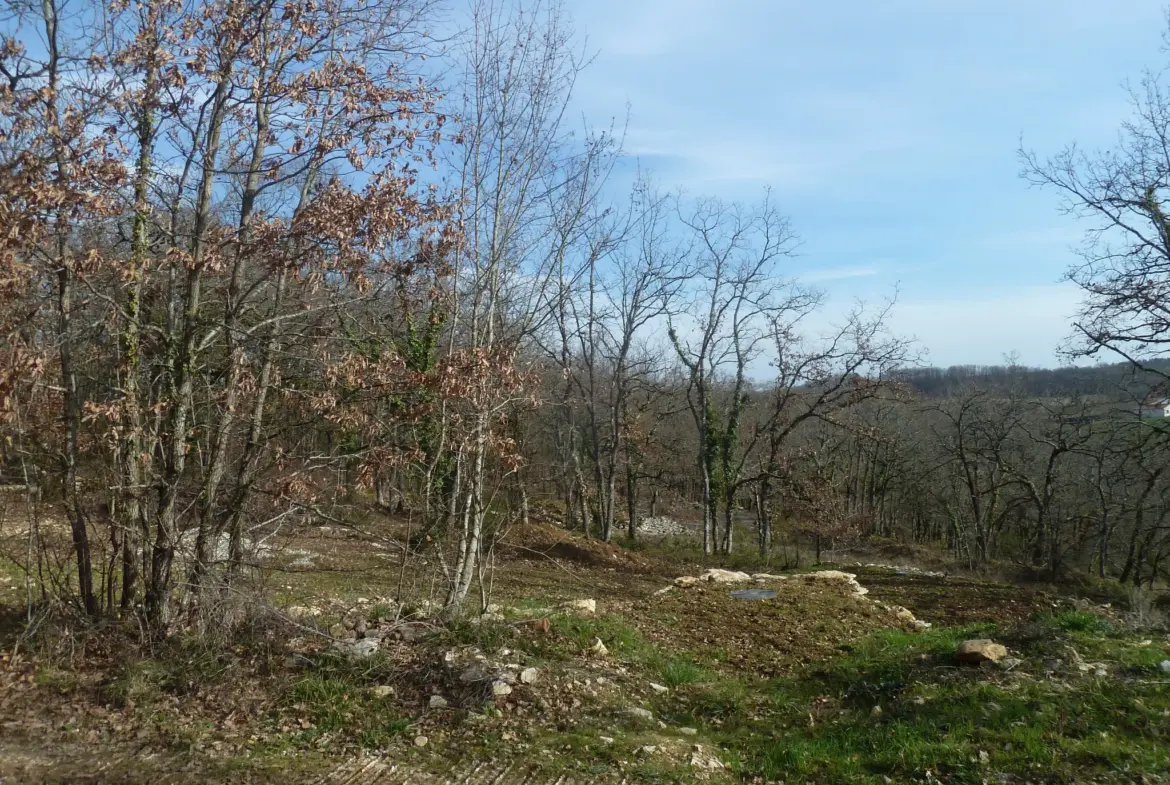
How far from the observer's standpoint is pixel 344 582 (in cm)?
1091

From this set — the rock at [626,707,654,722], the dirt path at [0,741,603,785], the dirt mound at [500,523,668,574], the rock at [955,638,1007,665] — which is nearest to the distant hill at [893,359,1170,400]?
the dirt mound at [500,523,668,574]

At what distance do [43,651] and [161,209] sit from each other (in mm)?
3447

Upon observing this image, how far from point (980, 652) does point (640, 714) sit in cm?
302

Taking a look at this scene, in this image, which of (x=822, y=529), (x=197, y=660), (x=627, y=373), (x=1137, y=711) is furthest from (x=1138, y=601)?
(x=627, y=373)

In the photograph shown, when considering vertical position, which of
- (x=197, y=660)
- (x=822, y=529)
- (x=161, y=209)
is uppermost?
(x=161, y=209)

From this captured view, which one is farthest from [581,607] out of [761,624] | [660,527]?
[660,527]

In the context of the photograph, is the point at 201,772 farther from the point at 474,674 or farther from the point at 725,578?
the point at 725,578

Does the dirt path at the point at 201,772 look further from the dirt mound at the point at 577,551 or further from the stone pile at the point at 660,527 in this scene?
the stone pile at the point at 660,527

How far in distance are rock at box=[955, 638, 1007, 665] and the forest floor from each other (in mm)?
110

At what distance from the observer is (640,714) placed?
18.2 ft

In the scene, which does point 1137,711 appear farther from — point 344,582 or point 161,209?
point 344,582

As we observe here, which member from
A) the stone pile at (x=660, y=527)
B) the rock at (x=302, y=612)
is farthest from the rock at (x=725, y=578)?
the stone pile at (x=660, y=527)

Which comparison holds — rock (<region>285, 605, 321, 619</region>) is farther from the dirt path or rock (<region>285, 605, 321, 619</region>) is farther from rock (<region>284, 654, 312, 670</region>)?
the dirt path

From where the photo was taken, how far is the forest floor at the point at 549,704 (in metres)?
4.43
